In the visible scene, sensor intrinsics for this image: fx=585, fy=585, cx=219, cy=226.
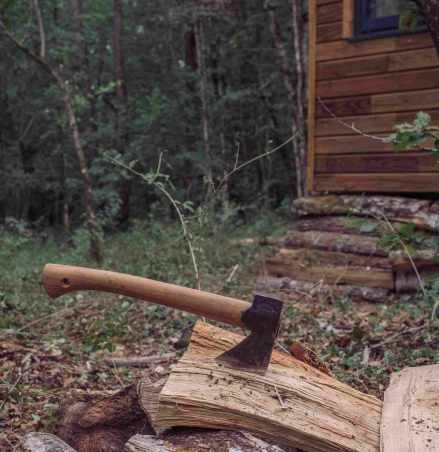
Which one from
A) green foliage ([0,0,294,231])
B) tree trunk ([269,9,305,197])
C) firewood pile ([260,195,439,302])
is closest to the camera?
firewood pile ([260,195,439,302])

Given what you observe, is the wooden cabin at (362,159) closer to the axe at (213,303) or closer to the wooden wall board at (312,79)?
the wooden wall board at (312,79)

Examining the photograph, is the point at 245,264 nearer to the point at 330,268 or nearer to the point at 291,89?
the point at 330,268

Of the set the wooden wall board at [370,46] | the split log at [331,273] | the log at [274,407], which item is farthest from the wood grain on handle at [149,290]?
the wooden wall board at [370,46]

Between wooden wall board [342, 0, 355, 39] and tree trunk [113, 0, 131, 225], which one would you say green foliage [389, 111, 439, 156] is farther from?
tree trunk [113, 0, 131, 225]

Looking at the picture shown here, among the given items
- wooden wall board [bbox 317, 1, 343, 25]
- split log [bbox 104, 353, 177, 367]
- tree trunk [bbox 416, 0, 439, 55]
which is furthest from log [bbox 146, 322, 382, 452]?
wooden wall board [bbox 317, 1, 343, 25]

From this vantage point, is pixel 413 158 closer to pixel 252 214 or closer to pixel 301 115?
pixel 301 115

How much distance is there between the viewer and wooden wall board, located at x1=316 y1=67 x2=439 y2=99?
276 inches

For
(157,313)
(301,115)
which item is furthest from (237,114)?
(157,313)

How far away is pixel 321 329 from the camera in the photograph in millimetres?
5426

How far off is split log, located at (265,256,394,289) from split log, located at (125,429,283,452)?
4.44m

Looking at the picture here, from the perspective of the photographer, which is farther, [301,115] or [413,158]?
[301,115]

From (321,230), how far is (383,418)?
5372 millimetres

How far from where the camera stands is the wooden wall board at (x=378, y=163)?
7055 millimetres

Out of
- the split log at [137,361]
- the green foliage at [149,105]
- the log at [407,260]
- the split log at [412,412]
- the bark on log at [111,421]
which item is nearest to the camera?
the split log at [412,412]
